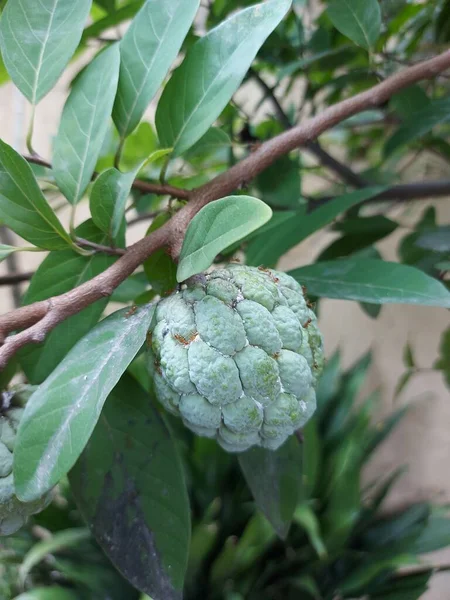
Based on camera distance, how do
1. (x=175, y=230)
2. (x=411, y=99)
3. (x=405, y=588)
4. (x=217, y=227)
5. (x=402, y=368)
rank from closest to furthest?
(x=217, y=227) → (x=175, y=230) → (x=411, y=99) → (x=405, y=588) → (x=402, y=368)

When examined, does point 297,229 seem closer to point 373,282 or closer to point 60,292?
point 373,282

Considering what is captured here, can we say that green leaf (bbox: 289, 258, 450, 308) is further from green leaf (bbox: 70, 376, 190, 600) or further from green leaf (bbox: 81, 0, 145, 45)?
green leaf (bbox: 81, 0, 145, 45)

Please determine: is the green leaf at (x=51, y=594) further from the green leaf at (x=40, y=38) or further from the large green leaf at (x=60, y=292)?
the green leaf at (x=40, y=38)

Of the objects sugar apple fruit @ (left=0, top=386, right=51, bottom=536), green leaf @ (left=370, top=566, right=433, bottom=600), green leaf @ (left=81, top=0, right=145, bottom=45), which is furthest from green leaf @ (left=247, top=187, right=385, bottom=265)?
green leaf @ (left=370, top=566, right=433, bottom=600)

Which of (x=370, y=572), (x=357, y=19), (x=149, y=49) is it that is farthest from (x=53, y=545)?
(x=357, y=19)

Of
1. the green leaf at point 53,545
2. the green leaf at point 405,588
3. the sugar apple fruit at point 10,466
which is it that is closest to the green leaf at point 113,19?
the sugar apple fruit at point 10,466

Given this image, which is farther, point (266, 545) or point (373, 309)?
point (266, 545)

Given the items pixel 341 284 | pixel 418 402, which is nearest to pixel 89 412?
pixel 341 284
